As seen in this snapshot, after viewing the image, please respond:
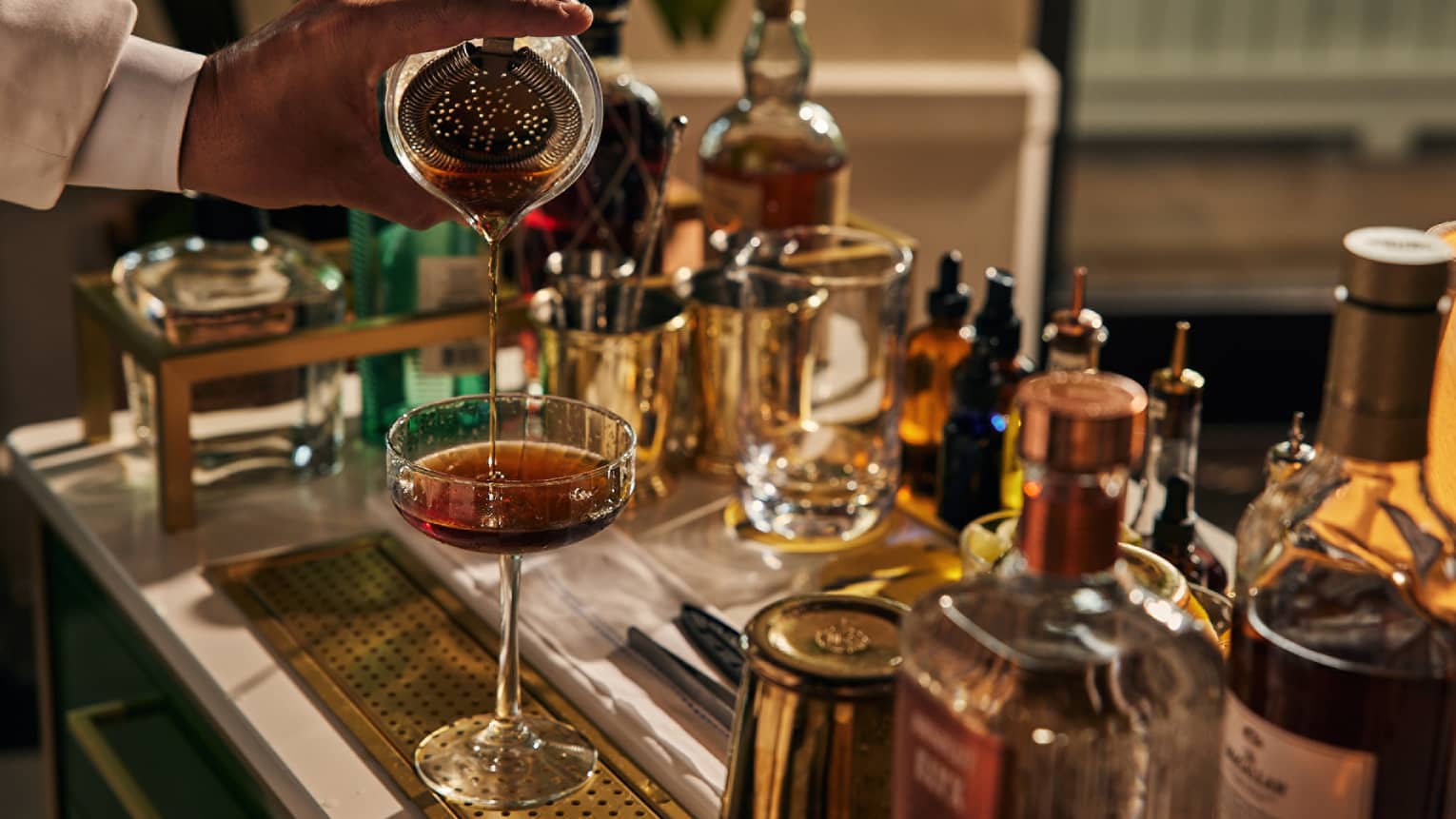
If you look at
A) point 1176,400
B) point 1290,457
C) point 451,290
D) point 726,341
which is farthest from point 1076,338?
point 451,290

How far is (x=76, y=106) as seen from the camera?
1.26m

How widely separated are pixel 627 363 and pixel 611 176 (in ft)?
0.62

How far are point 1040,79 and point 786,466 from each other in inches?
67.0

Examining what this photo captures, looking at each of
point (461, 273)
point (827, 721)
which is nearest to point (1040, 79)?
point (461, 273)

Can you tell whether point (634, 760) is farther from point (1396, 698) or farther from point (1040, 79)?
point (1040, 79)

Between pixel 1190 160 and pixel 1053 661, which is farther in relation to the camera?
pixel 1190 160

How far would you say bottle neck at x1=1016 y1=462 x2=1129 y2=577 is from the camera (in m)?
0.66

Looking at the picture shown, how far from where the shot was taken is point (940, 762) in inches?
26.6

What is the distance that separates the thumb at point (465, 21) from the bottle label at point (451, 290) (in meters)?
0.43

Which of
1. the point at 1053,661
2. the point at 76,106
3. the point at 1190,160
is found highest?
the point at 76,106

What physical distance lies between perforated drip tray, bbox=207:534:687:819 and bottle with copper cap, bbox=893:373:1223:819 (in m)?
0.37

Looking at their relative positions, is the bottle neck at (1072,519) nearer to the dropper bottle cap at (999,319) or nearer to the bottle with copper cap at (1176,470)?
the bottle with copper cap at (1176,470)

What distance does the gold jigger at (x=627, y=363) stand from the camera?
1.35 metres

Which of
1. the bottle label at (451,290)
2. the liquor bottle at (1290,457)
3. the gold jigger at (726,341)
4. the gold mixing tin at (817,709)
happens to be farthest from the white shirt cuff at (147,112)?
the liquor bottle at (1290,457)
